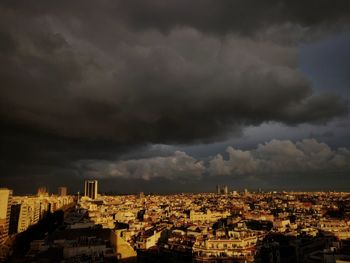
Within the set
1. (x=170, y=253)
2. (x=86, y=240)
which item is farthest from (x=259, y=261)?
(x=86, y=240)

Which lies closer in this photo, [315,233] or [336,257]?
[336,257]

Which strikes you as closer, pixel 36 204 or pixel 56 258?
pixel 56 258

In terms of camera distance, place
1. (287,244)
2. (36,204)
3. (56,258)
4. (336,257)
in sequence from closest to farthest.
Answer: (336,257)
(56,258)
(287,244)
(36,204)

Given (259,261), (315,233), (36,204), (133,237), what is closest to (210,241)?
(259,261)

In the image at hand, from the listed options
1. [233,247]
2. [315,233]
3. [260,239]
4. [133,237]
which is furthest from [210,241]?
[315,233]

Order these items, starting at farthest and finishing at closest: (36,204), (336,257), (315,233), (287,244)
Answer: (36,204)
(315,233)
(287,244)
(336,257)

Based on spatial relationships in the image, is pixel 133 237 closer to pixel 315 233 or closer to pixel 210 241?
pixel 210 241

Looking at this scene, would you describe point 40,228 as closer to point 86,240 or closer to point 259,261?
point 86,240

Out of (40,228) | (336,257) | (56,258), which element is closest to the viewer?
(336,257)

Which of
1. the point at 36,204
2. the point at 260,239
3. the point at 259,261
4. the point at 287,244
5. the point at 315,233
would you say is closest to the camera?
the point at 259,261

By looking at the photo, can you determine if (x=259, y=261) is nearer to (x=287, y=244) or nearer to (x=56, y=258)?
(x=287, y=244)
